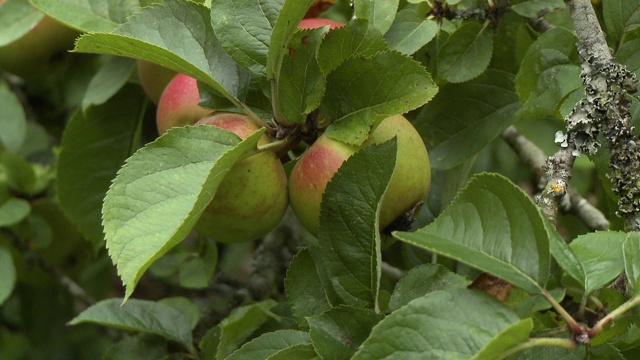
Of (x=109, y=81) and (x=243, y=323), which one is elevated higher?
(x=109, y=81)

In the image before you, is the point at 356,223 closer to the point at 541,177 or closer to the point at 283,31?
the point at 283,31

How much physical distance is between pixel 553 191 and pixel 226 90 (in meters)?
0.36

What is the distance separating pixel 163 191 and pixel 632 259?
0.43 metres

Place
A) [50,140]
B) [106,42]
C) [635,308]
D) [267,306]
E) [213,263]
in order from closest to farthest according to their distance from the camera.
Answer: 1. [635,308]
2. [106,42]
3. [267,306]
4. [213,263]
5. [50,140]

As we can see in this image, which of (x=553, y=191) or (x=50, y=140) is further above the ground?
(x=553, y=191)

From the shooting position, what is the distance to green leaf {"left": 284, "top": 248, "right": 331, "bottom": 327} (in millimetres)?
865

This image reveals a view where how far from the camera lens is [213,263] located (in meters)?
1.41

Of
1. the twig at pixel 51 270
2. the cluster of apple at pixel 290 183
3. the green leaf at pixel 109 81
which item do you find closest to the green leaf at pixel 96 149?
the green leaf at pixel 109 81

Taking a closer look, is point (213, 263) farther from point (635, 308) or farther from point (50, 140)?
point (635, 308)

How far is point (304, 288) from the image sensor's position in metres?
0.88

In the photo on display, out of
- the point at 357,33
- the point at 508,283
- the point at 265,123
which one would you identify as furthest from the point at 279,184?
the point at 508,283

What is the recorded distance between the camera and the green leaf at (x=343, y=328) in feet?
2.45

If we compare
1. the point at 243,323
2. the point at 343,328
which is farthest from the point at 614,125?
the point at 243,323

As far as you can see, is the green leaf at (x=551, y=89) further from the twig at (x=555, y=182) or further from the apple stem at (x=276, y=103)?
the apple stem at (x=276, y=103)
